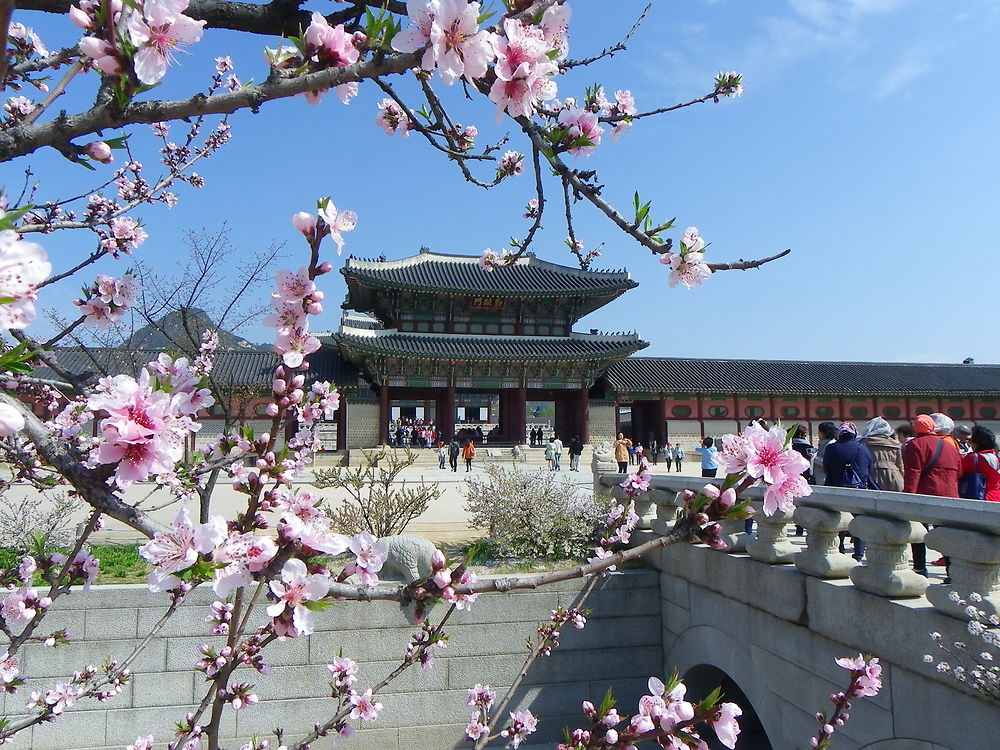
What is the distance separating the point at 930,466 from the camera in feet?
16.3

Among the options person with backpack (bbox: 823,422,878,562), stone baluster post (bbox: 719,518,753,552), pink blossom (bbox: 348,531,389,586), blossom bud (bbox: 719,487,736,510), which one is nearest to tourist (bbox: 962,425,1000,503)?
person with backpack (bbox: 823,422,878,562)

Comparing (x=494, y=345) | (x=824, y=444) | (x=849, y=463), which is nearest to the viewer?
(x=849, y=463)

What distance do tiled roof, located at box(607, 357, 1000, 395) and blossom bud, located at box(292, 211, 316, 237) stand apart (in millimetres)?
27626

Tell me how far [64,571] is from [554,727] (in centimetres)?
571

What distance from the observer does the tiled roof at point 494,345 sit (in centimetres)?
2569

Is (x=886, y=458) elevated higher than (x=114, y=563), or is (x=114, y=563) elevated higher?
(x=886, y=458)

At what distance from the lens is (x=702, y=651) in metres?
6.02

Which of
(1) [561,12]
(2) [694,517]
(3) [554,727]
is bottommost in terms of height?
(3) [554,727]

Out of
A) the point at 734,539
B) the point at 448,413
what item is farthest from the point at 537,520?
the point at 448,413

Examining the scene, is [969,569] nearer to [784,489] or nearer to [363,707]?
[784,489]

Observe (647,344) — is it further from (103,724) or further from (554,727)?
(103,724)

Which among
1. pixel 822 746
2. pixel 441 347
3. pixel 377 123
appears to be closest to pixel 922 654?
pixel 822 746

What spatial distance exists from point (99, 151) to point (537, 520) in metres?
6.39

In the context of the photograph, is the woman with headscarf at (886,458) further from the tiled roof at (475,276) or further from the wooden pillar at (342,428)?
the wooden pillar at (342,428)
